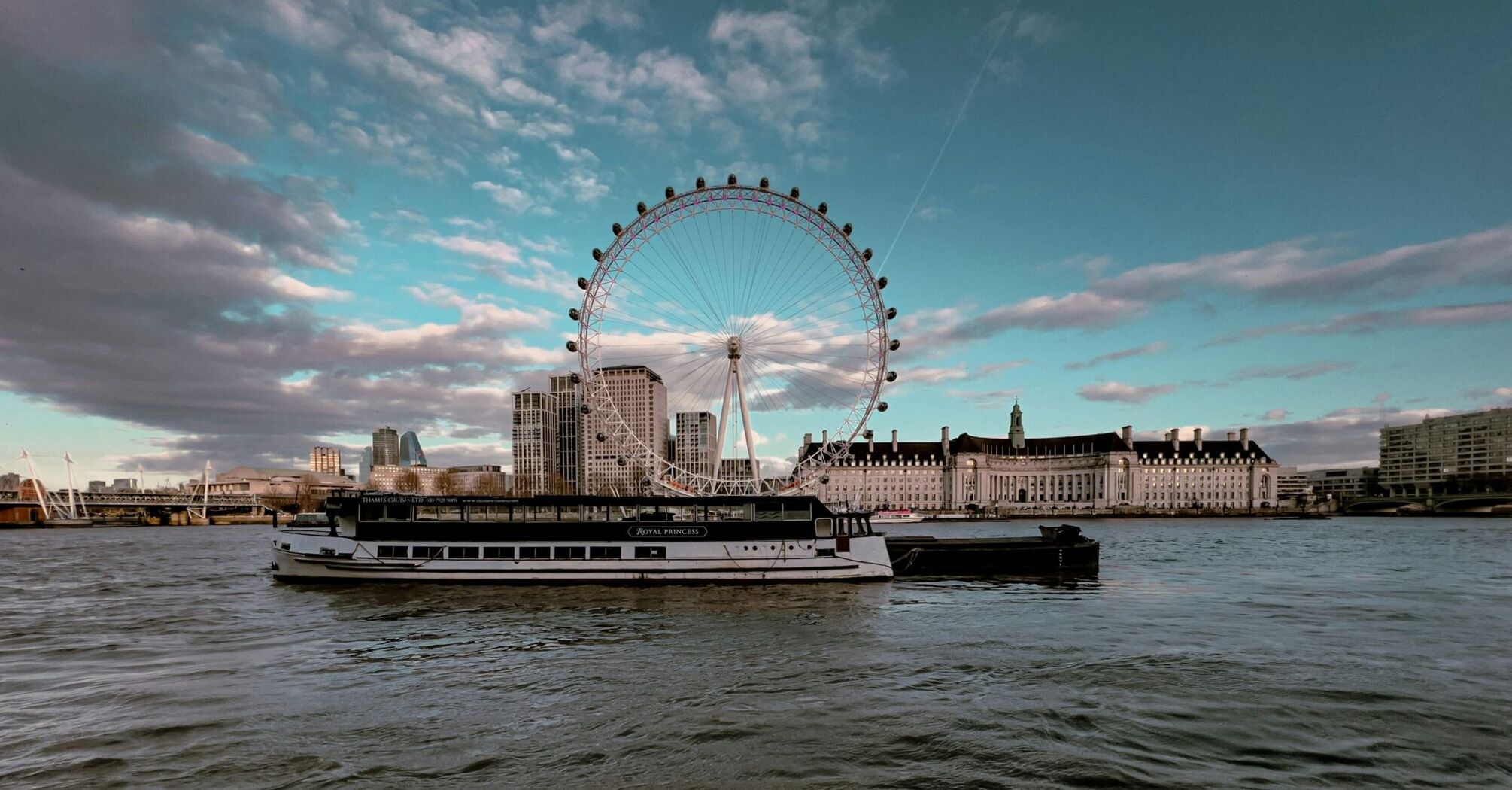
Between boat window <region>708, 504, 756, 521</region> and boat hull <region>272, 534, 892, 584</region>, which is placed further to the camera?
boat window <region>708, 504, 756, 521</region>

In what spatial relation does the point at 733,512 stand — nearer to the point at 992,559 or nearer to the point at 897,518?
the point at 992,559

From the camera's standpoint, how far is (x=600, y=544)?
129ft

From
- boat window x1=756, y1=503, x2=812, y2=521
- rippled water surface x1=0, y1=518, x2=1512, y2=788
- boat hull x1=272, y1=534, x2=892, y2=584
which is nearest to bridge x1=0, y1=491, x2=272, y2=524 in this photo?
boat hull x1=272, y1=534, x2=892, y2=584

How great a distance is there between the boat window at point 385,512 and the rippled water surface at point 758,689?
441 centimetres

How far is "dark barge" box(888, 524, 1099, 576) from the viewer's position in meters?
45.4

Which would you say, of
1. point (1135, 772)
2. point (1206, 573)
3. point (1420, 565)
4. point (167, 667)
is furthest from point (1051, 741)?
point (1420, 565)

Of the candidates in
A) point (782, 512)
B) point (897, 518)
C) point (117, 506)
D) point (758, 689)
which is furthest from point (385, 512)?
point (117, 506)

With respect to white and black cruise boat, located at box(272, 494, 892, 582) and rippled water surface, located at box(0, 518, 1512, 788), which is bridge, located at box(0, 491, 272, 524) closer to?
white and black cruise boat, located at box(272, 494, 892, 582)

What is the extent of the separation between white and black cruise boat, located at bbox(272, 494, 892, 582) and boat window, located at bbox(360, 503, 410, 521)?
6 centimetres

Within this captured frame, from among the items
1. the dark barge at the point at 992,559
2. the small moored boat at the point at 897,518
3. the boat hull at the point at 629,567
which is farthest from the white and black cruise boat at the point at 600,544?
the small moored boat at the point at 897,518

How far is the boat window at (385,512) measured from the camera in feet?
131

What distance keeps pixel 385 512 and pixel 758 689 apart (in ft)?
96.5

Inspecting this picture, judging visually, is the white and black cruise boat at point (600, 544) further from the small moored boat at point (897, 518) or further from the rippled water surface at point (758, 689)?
the small moored boat at point (897, 518)

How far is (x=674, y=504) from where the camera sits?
132 ft
